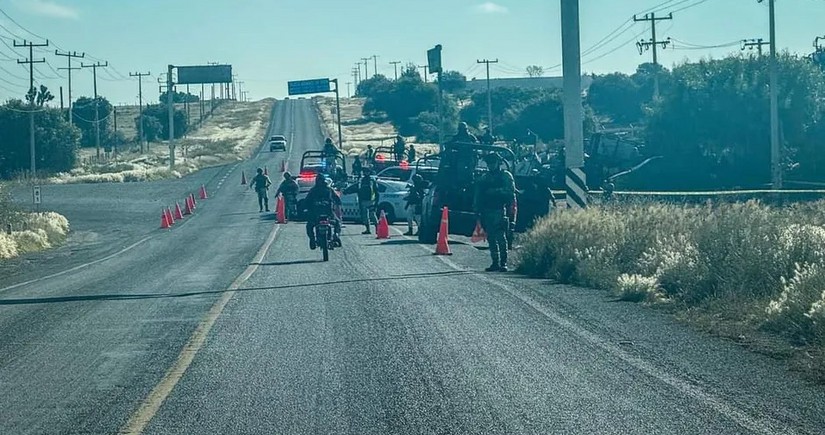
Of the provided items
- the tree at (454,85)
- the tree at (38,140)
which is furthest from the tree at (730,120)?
the tree at (454,85)

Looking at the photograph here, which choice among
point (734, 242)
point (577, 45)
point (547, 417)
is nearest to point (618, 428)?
point (547, 417)

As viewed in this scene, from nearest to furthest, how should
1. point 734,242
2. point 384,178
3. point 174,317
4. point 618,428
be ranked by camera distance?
point 618,428
point 174,317
point 734,242
point 384,178

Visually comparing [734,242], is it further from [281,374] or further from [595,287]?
[281,374]

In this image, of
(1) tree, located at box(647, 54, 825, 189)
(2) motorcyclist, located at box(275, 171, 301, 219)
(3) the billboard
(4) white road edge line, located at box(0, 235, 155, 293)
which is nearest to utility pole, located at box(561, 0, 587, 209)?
(4) white road edge line, located at box(0, 235, 155, 293)

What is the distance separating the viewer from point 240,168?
9038 cm

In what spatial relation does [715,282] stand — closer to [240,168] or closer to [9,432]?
[9,432]

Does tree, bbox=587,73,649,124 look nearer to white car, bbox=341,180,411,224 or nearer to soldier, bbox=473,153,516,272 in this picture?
white car, bbox=341,180,411,224

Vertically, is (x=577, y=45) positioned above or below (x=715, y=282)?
above

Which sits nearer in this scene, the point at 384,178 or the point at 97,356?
the point at 97,356

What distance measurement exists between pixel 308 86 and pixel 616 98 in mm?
33376

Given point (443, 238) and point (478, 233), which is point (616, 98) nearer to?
point (478, 233)

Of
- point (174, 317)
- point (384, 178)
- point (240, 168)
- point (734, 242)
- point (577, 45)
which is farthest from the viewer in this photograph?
point (240, 168)

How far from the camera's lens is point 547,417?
335 inches

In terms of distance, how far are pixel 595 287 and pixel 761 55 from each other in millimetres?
57767
